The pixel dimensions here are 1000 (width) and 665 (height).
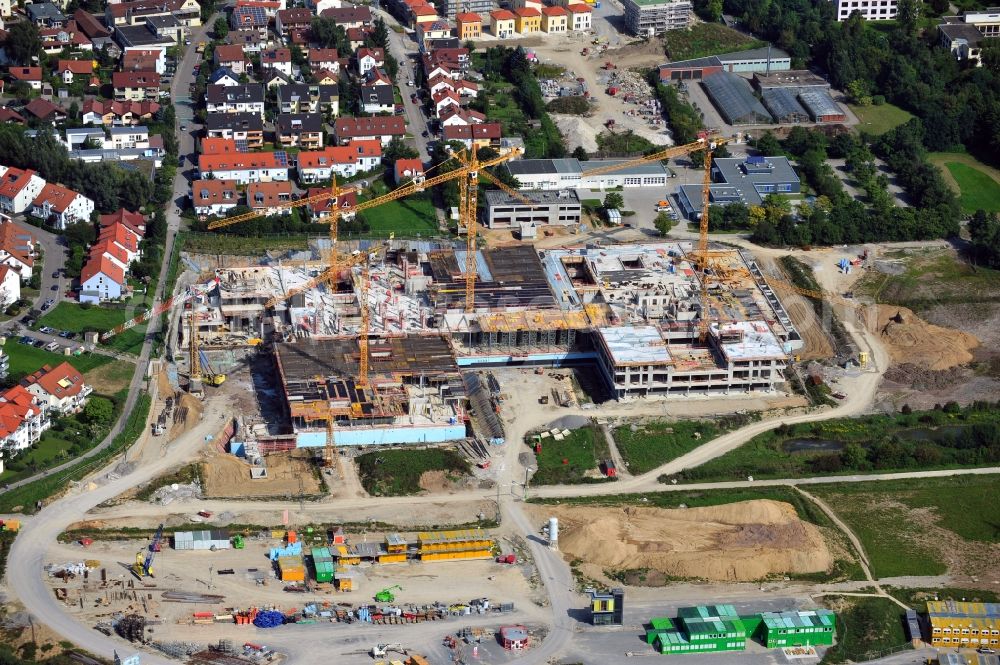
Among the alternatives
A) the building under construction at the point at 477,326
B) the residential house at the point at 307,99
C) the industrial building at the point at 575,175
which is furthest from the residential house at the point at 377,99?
the building under construction at the point at 477,326

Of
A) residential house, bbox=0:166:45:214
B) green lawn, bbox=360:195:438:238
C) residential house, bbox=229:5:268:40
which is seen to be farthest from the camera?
residential house, bbox=229:5:268:40

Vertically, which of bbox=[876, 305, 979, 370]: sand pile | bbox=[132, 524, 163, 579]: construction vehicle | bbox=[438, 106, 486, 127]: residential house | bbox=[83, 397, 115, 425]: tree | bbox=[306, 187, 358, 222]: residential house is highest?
bbox=[438, 106, 486, 127]: residential house

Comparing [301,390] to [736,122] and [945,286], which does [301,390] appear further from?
[736,122]

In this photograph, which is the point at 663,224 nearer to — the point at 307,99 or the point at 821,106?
the point at 821,106

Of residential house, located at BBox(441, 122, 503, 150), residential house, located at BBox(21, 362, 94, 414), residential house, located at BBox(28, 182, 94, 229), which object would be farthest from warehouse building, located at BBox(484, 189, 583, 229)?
residential house, located at BBox(21, 362, 94, 414)

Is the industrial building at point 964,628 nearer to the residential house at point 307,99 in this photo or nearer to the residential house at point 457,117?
the residential house at point 457,117

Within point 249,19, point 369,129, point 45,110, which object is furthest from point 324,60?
point 45,110

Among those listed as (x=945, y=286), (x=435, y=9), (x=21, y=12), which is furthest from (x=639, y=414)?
(x=21, y=12)

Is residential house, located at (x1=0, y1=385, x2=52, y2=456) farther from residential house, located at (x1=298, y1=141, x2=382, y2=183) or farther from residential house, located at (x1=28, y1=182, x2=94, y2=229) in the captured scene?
residential house, located at (x1=298, y1=141, x2=382, y2=183)
